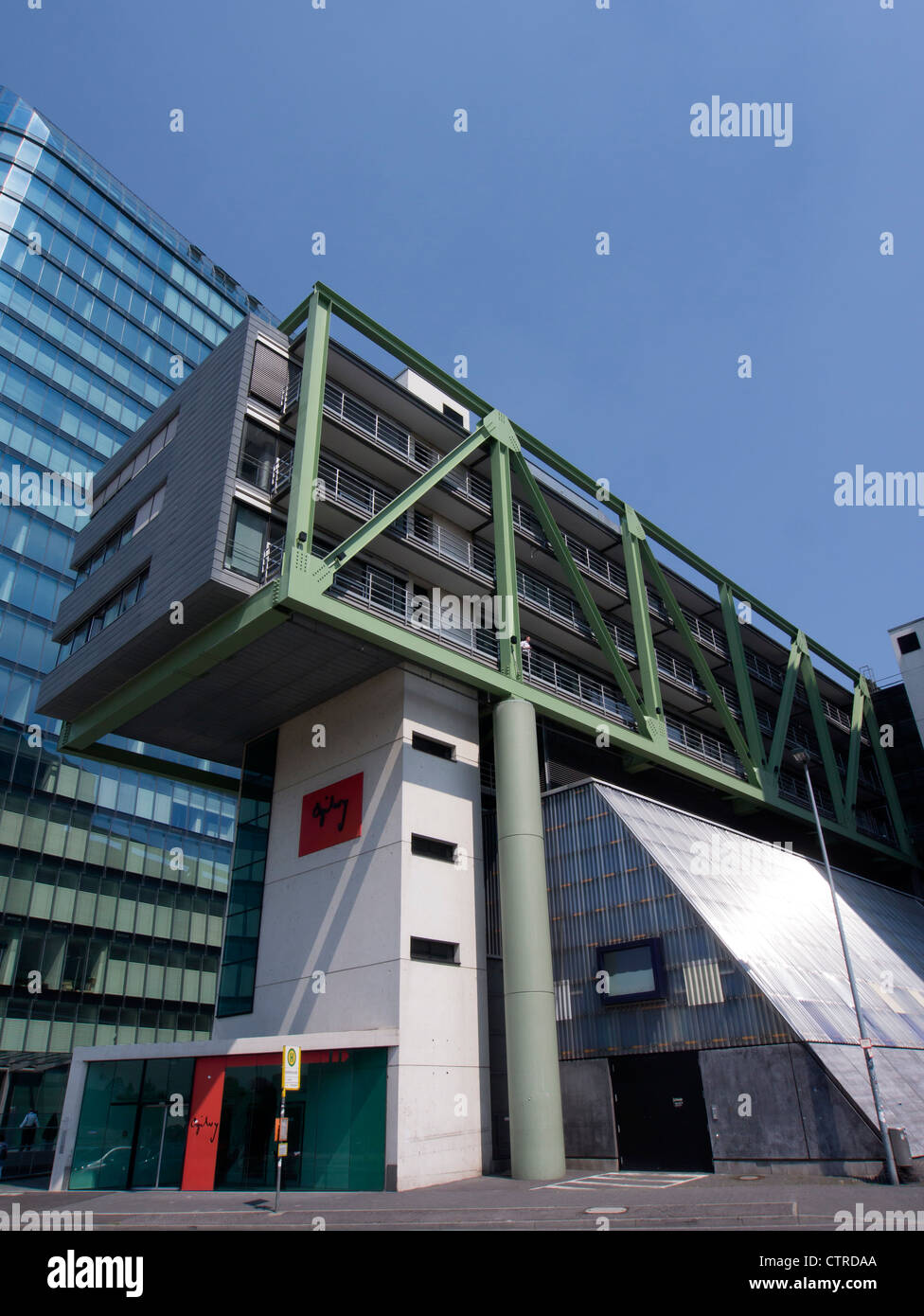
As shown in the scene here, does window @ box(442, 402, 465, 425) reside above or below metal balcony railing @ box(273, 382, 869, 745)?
above

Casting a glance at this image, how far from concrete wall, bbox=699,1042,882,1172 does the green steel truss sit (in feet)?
38.9

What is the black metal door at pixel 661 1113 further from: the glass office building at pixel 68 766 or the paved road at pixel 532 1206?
the glass office building at pixel 68 766

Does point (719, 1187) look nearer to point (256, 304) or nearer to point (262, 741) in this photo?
point (262, 741)

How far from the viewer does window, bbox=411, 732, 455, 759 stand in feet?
84.7

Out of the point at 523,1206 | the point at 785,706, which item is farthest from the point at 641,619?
the point at 523,1206

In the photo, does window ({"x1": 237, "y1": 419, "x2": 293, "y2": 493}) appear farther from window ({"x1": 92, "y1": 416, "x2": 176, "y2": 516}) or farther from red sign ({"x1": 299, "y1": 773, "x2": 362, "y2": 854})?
red sign ({"x1": 299, "y1": 773, "x2": 362, "y2": 854})

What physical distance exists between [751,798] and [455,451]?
20.4 metres

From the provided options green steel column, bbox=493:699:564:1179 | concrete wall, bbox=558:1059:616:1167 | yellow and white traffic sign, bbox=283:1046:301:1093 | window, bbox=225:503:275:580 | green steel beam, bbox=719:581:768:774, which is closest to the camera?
yellow and white traffic sign, bbox=283:1046:301:1093

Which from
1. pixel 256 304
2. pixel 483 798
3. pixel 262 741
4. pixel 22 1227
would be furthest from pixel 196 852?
pixel 256 304

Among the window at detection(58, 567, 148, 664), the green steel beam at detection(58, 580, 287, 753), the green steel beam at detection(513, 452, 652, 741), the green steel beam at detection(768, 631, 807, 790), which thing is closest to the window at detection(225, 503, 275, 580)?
the green steel beam at detection(58, 580, 287, 753)

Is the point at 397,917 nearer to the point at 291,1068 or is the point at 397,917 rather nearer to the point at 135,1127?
the point at 291,1068

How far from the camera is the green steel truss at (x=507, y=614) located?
917 inches

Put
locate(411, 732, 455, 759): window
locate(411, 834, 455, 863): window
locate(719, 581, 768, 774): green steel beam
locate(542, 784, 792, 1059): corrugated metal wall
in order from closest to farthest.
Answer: locate(542, 784, 792, 1059): corrugated metal wall
locate(411, 834, 455, 863): window
locate(411, 732, 455, 759): window
locate(719, 581, 768, 774): green steel beam

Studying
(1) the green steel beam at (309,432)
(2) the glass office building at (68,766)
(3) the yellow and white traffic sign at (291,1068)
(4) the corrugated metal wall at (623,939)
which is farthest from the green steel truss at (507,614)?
(2) the glass office building at (68,766)
